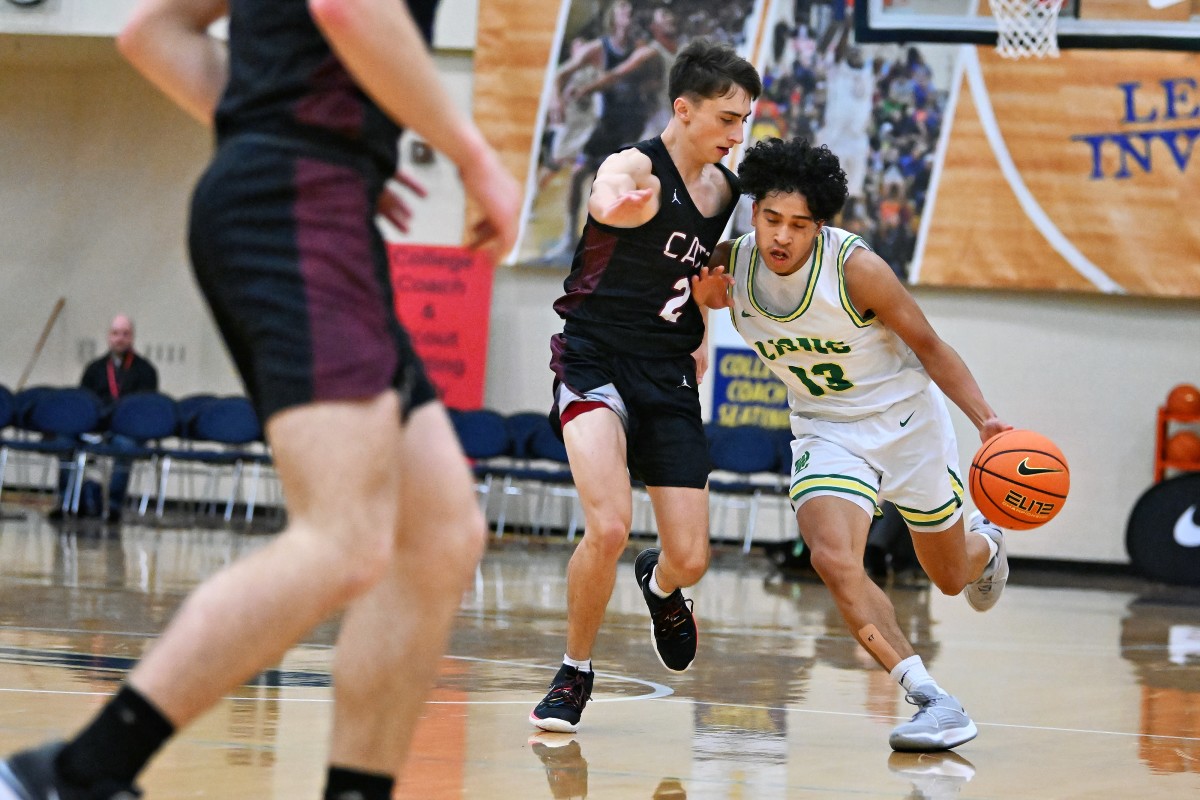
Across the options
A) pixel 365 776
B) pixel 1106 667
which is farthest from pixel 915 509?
pixel 365 776

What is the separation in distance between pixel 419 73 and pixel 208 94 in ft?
1.54

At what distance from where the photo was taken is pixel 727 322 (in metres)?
12.8

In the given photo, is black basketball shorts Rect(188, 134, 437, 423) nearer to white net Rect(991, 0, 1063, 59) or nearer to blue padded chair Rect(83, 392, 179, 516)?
white net Rect(991, 0, 1063, 59)

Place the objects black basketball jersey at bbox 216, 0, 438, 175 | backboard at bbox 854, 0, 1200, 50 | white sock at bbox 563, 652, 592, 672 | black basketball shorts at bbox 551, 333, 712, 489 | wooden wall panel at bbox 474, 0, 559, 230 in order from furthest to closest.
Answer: wooden wall panel at bbox 474, 0, 559, 230 → backboard at bbox 854, 0, 1200, 50 → black basketball shorts at bbox 551, 333, 712, 489 → white sock at bbox 563, 652, 592, 672 → black basketball jersey at bbox 216, 0, 438, 175

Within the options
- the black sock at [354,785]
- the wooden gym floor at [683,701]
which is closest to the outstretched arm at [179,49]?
the black sock at [354,785]

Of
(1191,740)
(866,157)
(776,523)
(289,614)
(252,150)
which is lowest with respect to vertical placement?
(776,523)

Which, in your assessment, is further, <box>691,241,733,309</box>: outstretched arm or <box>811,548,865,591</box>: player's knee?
<box>691,241,733,309</box>: outstretched arm

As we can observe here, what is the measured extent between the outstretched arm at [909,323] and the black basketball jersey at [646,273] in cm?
48

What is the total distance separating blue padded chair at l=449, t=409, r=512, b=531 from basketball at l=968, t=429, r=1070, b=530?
293 inches

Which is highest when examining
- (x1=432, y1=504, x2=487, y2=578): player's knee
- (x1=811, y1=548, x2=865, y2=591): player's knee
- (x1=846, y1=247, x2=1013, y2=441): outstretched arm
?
(x1=846, y1=247, x2=1013, y2=441): outstretched arm

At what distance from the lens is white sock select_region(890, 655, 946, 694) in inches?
168

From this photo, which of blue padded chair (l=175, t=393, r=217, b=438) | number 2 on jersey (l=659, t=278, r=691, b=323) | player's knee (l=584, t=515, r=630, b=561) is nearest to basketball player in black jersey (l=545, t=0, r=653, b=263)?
blue padded chair (l=175, t=393, r=217, b=438)

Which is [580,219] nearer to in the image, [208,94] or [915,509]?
[915,509]

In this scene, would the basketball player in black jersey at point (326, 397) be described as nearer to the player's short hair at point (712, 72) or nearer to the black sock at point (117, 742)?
the black sock at point (117, 742)
